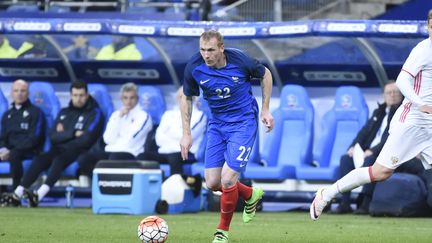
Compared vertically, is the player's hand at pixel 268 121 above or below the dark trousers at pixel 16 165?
above

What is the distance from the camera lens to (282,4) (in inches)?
832

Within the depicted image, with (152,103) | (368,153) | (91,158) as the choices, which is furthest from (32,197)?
A: (368,153)

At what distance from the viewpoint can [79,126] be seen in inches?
672

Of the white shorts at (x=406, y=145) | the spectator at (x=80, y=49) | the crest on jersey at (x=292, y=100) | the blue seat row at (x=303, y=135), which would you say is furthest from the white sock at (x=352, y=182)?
the spectator at (x=80, y=49)

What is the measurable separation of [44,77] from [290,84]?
3.91 metres

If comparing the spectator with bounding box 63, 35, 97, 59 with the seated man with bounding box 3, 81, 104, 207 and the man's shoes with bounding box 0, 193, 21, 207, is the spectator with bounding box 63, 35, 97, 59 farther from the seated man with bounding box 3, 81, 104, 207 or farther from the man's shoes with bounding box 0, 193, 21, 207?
the man's shoes with bounding box 0, 193, 21, 207

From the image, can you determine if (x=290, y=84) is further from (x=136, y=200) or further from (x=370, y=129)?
(x=136, y=200)

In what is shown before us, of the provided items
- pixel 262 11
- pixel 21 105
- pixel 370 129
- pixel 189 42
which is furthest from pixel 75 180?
pixel 262 11

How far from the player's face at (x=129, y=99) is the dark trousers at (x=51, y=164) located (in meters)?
0.96

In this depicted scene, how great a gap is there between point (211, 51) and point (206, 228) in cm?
285

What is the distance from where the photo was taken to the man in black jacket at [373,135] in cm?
1527

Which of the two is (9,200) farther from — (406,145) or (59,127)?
(406,145)

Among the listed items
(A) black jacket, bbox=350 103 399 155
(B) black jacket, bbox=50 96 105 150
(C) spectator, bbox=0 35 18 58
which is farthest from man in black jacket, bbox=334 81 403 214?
(C) spectator, bbox=0 35 18 58

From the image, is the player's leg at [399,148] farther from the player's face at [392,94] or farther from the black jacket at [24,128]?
the black jacket at [24,128]
